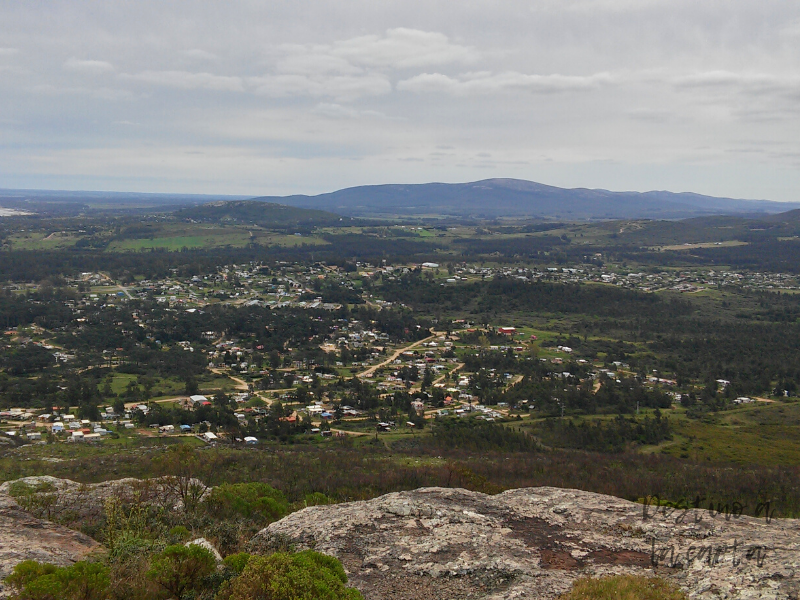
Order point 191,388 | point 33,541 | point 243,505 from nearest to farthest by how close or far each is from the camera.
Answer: point 33,541 < point 243,505 < point 191,388

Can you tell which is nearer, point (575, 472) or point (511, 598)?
point (511, 598)

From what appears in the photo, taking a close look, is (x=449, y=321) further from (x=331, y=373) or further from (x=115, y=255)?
(x=115, y=255)

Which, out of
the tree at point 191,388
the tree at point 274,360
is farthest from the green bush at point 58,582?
the tree at point 274,360

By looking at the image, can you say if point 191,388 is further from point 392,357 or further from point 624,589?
point 624,589

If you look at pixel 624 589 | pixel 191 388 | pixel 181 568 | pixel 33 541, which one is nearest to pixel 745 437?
pixel 624 589

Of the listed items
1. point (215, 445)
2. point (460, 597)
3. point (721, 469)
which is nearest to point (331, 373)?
point (215, 445)

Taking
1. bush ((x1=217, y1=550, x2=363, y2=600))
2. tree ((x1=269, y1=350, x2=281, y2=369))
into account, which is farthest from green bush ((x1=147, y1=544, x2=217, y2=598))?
tree ((x1=269, y1=350, x2=281, y2=369))

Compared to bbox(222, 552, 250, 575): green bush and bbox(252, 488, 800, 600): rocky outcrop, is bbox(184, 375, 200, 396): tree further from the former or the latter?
bbox(222, 552, 250, 575): green bush
